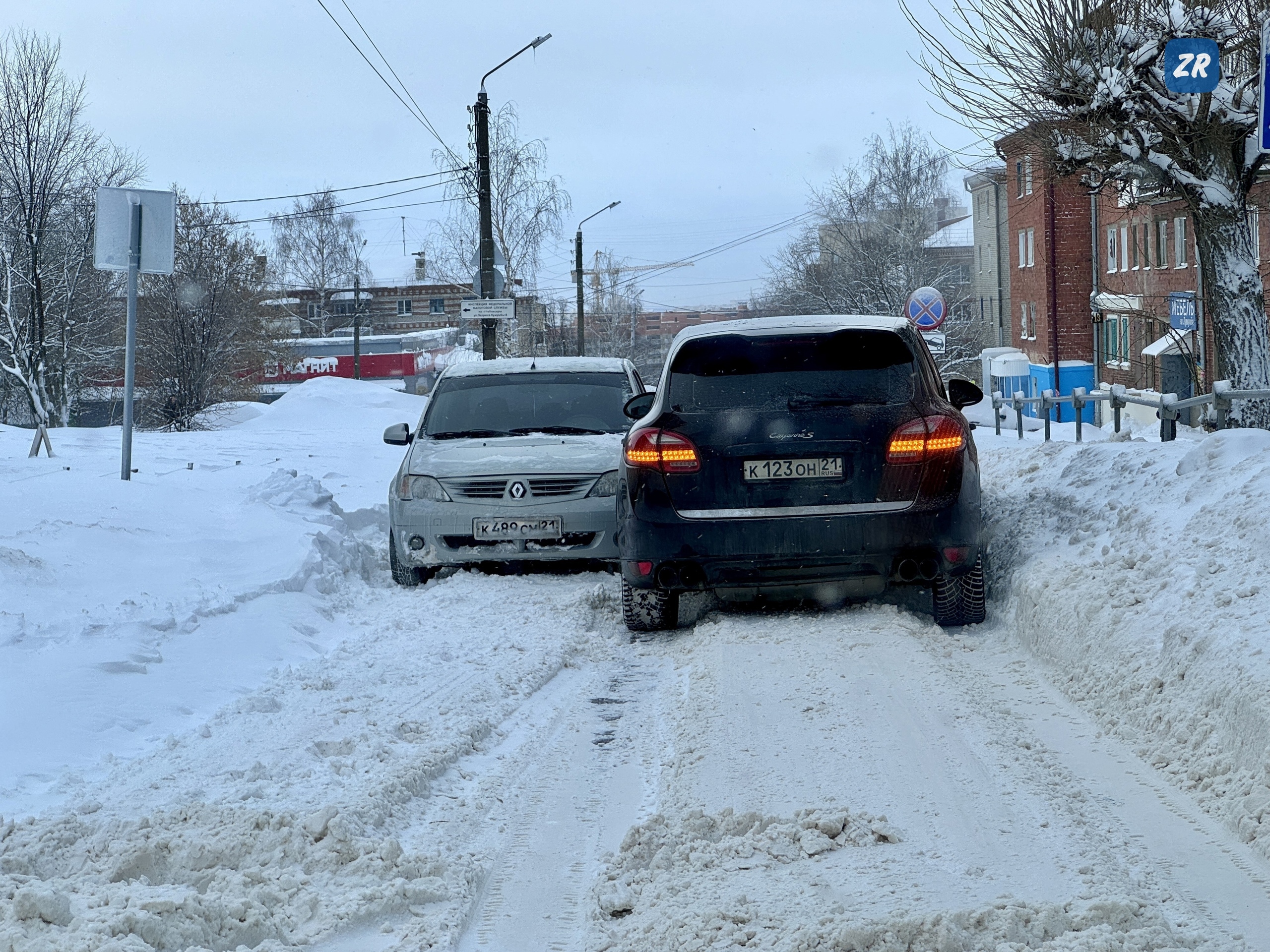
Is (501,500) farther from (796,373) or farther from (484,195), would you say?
(484,195)

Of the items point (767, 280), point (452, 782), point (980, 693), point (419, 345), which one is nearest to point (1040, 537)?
point (980, 693)

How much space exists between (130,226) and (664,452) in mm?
6624

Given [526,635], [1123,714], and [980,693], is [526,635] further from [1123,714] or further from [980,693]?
[1123,714]

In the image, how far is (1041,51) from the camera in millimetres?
13555

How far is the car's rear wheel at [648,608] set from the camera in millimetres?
7305

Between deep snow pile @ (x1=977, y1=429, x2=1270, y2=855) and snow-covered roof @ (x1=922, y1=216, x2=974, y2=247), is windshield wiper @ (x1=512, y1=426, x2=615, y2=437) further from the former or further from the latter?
snow-covered roof @ (x1=922, y1=216, x2=974, y2=247)

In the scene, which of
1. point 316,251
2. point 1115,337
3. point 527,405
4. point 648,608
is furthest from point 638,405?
point 316,251

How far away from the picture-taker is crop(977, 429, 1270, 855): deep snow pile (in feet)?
14.6

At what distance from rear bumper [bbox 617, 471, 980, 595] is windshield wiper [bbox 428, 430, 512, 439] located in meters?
3.27

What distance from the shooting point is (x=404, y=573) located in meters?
9.31

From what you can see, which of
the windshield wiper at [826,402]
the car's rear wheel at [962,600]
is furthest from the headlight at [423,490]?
the car's rear wheel at [962,600]

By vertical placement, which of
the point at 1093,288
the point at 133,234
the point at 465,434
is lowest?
the point at 465,434

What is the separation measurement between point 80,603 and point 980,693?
471 centimetres

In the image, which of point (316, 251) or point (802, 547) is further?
point (316, 251)
